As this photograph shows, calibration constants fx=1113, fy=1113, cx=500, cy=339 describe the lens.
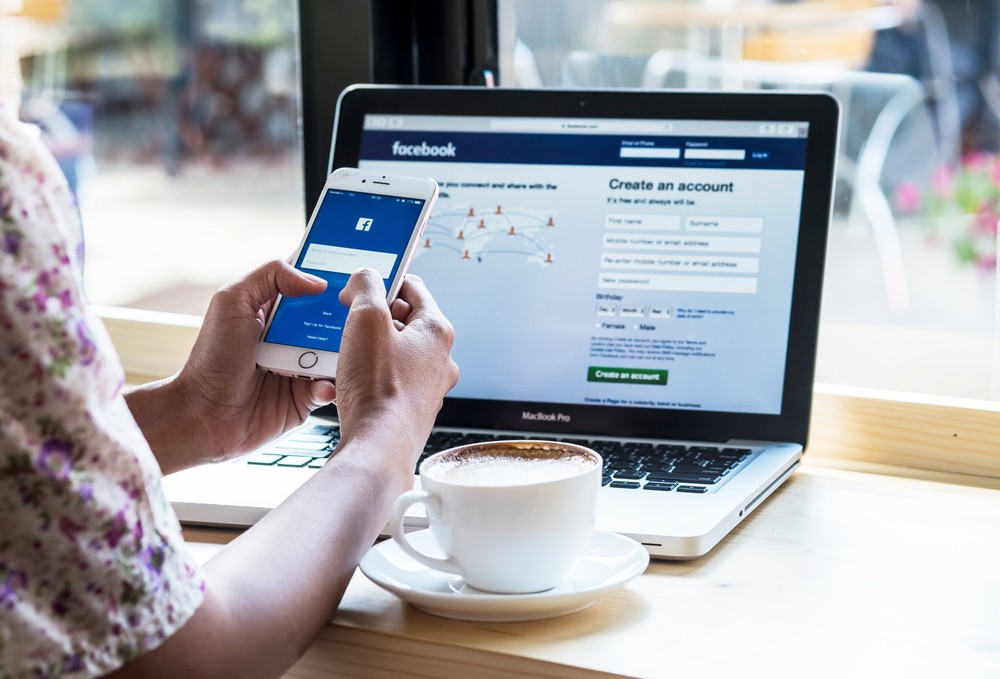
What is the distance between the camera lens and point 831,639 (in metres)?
0.62

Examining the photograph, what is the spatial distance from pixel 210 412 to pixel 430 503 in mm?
308

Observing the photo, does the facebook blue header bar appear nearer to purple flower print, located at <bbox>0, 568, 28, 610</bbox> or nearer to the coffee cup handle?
the coffee cup handle

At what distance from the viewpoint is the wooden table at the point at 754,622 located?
600mm

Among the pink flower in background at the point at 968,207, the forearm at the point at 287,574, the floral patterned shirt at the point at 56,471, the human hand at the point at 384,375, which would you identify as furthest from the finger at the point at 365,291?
the pink flower in background at the point at 968,207

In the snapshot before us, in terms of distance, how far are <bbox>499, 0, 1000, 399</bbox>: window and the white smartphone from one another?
1.43 feet

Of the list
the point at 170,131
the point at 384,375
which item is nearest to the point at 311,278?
the point at 384,375

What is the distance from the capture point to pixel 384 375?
0.74 meters

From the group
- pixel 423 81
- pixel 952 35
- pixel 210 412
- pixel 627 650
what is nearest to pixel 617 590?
pixel 627 650

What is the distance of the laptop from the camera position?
0.97 meters

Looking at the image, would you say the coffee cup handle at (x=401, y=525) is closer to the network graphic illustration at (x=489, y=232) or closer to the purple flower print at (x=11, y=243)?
the purple flower print at (x=11, y=243)

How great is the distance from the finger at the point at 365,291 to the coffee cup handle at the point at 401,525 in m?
0.15

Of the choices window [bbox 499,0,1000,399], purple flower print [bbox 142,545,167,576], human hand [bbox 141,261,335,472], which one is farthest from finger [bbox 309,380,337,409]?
window [bbox 499,0,1000,399]

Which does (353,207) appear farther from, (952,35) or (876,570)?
(952,35)

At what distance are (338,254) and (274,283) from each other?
2.3 inches
